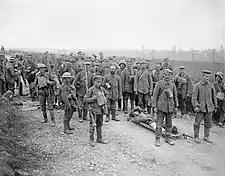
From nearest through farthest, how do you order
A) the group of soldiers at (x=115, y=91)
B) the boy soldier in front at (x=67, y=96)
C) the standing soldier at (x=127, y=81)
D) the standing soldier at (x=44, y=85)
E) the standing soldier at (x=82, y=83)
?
the group of soldiers at (x=115, y=91)
the boy soldier in front at (x=67, y=96)
the standing soldier at (x=44, y=85)
the standing soldier at (x=82, y=83)
the standing soldier at (x=127, y=81)

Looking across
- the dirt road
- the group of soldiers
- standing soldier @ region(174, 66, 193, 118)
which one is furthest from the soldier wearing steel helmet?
standing soldier @ region(174, 66, 193, 118)

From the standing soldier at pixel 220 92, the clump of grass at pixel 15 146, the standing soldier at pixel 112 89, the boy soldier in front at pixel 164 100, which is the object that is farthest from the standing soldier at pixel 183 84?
the clump of grass at pixel 15 146

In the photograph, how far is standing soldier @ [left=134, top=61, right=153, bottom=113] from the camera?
8.19m

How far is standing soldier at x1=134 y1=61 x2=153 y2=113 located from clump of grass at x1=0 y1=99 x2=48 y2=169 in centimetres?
352

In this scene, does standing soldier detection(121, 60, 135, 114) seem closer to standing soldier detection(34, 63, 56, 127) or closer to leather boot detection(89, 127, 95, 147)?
standing soldier detection(34, 63, 56, 127)

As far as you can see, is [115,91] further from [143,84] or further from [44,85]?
[44,85]

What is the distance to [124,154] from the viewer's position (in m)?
5.62

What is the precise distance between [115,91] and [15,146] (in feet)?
11.7

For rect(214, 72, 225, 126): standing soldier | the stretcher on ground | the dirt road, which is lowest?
the dirt road

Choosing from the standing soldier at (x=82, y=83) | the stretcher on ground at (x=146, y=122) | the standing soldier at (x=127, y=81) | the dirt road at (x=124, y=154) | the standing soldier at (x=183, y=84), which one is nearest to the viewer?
the dirt road at (x=124, y=154)

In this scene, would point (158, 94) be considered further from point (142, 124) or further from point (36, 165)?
point (36, 165)

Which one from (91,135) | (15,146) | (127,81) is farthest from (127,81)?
(15,146)

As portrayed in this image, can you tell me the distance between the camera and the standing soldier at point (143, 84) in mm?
8188

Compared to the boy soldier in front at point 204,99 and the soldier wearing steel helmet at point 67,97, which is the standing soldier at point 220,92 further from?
the soldier wearing steel helmet at point 67,97
